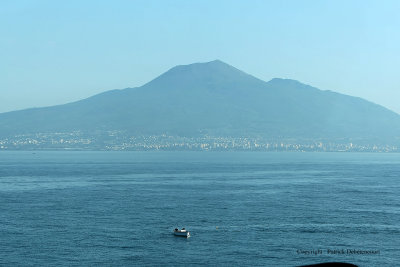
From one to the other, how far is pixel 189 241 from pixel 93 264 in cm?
2008

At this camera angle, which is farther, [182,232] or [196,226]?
[196,226]

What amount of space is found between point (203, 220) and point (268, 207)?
82.9 feet

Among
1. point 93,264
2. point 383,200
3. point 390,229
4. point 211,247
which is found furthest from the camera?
point 383,200

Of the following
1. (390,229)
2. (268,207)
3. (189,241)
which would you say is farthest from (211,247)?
(268,207)

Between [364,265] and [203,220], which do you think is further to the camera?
[203,220]

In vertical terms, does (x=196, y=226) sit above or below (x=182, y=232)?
below

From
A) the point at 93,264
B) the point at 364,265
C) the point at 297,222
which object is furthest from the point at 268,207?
the point at 93,264

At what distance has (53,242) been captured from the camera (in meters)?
93.8

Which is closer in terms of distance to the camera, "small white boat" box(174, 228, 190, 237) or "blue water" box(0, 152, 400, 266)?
"blue water" box(0, 152, 400, 266)

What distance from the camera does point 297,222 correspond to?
4483 inches

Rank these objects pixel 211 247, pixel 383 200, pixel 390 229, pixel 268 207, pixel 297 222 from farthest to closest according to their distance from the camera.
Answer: pixel 383 200, pixel 268 207, pixel 297 222, pixel 390 229, pixel 211 247

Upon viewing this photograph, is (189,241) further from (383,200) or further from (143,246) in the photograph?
(383,200)

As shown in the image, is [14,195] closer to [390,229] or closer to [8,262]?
[8,262]

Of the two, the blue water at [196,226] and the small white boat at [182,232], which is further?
the small white boat at [182,232]
